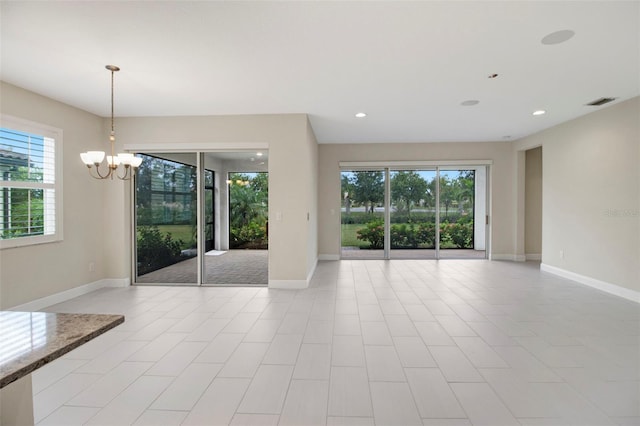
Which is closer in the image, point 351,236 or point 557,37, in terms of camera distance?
point 557,37

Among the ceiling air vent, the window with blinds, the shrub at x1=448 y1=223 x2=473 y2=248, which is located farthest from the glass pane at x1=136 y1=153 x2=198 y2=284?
the ceiling air vent

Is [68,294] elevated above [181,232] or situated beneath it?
situated beneath

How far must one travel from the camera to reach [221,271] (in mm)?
5270

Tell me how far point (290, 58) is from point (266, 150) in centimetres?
204

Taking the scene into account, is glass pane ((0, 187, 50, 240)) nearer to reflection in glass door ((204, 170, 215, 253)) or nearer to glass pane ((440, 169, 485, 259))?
reflection in glass door ((204, 170, 215, 253))

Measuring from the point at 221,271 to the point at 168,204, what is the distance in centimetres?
142

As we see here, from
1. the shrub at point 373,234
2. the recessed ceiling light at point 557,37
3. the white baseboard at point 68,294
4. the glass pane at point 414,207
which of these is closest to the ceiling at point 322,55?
the recessed ceiling light at point 557,37

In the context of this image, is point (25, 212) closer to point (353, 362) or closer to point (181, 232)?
point (181, 232)

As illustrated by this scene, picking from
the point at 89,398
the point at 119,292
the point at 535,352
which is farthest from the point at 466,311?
the point at 119,292

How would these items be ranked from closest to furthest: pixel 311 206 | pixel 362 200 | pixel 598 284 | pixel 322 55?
pixel 322 55, pixel 598 284, pixel 311 206, pixel 362 200

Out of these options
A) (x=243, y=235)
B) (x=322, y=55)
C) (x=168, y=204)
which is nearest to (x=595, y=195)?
(x=322, y=55)

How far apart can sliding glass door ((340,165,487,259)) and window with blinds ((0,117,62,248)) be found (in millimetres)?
5346

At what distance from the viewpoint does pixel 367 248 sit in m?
7.62

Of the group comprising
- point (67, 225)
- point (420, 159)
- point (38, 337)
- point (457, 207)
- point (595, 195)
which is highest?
point (420, 159)
